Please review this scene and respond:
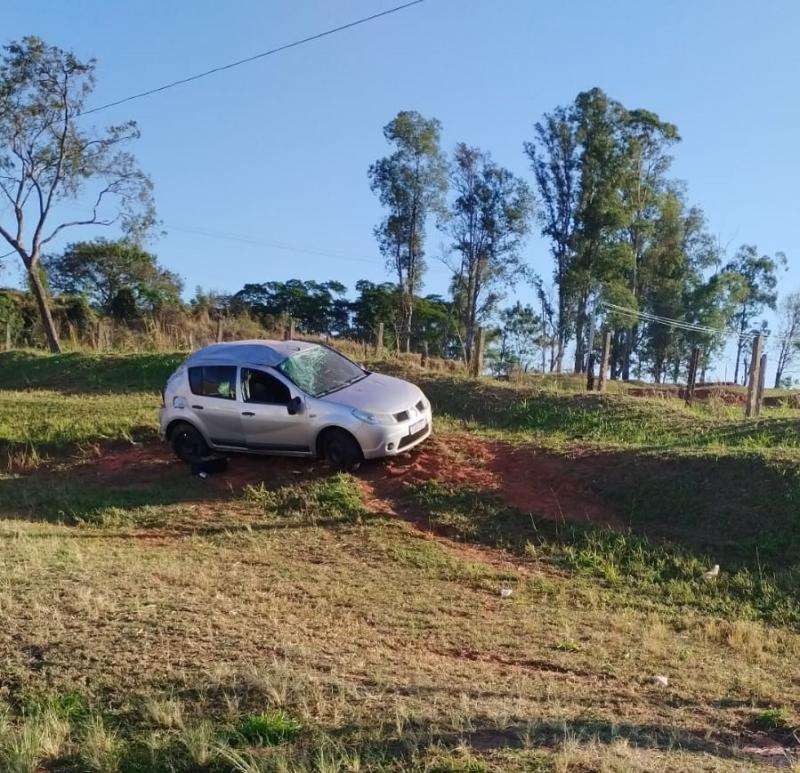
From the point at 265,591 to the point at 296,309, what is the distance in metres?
45.0

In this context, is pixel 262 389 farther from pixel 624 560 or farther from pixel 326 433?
pixel 624 560

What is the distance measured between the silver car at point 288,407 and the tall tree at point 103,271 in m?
33.3

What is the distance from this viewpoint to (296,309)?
5066 centimetres

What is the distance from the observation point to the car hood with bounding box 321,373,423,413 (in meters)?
10.4

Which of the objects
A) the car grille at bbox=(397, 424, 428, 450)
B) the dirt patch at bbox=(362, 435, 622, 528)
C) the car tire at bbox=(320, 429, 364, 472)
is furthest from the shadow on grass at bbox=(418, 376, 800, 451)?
the car tire at bbox=(320, 429, 364, 472)

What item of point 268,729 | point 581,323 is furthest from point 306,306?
point 268,729

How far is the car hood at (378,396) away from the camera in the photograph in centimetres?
1035

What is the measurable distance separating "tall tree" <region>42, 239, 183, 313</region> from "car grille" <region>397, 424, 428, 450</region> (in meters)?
34.9

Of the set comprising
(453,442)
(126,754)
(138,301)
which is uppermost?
(138,301)

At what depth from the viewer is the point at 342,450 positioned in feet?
34.4

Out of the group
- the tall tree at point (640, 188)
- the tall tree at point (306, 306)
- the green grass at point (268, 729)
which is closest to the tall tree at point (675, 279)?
the tall tree at point (640, 188)

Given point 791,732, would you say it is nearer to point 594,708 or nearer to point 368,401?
point 594,708

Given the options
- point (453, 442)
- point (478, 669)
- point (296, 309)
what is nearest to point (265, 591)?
point (478, 669)

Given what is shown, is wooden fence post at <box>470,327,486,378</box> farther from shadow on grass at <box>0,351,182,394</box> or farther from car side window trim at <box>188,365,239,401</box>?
car side window trim at <box>188,365,239,401</box>
